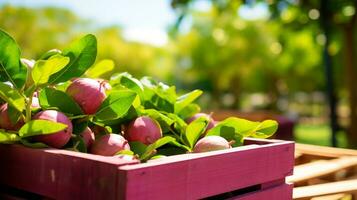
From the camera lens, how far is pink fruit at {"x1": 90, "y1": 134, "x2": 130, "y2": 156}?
1134 mm

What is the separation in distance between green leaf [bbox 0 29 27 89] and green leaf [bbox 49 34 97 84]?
0.09 metres

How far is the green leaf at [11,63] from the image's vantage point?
1.13 m

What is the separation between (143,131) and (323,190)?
0.72 meters

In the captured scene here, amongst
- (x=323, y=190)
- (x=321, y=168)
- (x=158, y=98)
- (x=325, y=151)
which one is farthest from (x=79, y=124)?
(x=325, y=151)

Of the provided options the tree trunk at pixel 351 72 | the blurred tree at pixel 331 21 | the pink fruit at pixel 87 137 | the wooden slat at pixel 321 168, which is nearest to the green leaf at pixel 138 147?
the pink fruit at pixel 87 137

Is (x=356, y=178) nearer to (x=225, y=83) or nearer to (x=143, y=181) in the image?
(x=143, y=181)

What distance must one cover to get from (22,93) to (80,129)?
0.54ft

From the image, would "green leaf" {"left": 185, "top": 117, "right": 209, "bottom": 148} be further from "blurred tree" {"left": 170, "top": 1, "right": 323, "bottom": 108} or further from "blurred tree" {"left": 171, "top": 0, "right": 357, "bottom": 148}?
"blurred tree" {"left": 170, "top": 1, "right": 323, "bottom": 108}

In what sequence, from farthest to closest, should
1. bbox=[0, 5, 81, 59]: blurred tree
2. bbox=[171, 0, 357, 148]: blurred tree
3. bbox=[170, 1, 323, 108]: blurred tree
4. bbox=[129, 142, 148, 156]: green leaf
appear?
bbox=[170, 1, 323, 108]: blurred tree
bbox=[0, 5, 81, 59]: blurred tree
bbox=[171, 0, 357, 148]: blurred tree
bbox=[129, 142, 148, 156]: green leaf

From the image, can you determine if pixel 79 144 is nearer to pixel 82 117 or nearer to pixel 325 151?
pixel 82 117

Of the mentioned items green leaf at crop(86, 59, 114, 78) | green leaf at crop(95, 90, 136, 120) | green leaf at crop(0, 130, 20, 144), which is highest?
green leaf at crop(86, 59, 114, 78)

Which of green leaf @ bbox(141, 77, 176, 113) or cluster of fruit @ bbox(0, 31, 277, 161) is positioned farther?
green leaf @ bbox(141, 77, 176, 113)

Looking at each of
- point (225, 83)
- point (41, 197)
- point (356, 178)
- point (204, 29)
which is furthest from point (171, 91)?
point (225, 83)

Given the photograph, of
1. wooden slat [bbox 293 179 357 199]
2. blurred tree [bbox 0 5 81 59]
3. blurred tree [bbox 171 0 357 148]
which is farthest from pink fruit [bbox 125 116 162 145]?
blurred tree [bbox 0 5 81 59]
